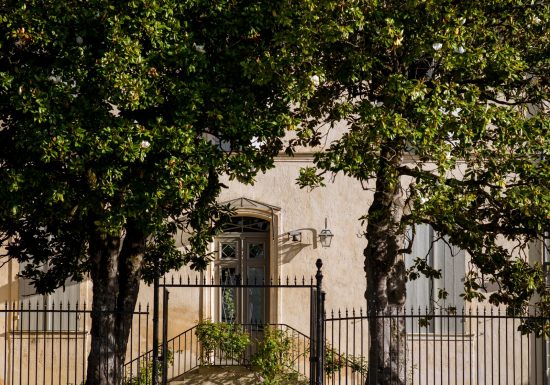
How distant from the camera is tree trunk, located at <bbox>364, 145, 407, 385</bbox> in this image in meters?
14.3

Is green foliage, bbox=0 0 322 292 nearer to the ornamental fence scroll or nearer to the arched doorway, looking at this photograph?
the ornamental fence scroll

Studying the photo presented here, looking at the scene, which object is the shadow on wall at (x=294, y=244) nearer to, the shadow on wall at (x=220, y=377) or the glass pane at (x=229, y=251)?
the glass pane at (x=229, y=251)

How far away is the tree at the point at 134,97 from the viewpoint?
1271 cm

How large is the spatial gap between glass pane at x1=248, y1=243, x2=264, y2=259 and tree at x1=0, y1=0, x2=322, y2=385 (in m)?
6.47

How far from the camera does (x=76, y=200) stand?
13.2 metres

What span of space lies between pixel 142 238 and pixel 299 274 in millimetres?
5573

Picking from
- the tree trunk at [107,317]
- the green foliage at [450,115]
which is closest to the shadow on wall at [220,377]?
the tree trunk at [107,317]

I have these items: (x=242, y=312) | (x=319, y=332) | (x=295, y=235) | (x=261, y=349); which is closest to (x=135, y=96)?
(x=319, y=332)

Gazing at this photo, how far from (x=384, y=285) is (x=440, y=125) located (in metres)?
2.63

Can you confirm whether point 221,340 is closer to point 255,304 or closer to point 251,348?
point 251,348

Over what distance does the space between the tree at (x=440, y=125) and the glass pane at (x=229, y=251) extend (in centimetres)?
610

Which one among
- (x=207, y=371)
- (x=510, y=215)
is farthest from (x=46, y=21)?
(x=207, y=371)

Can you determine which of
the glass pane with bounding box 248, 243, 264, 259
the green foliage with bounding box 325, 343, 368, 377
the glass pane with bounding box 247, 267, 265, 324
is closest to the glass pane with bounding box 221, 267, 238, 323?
the glass pane with bounding box 247, 267, 265, 324

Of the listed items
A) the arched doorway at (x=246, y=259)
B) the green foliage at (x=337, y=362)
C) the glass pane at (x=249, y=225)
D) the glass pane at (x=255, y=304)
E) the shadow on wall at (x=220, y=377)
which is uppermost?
the glass pane at (x=249, y=225)
